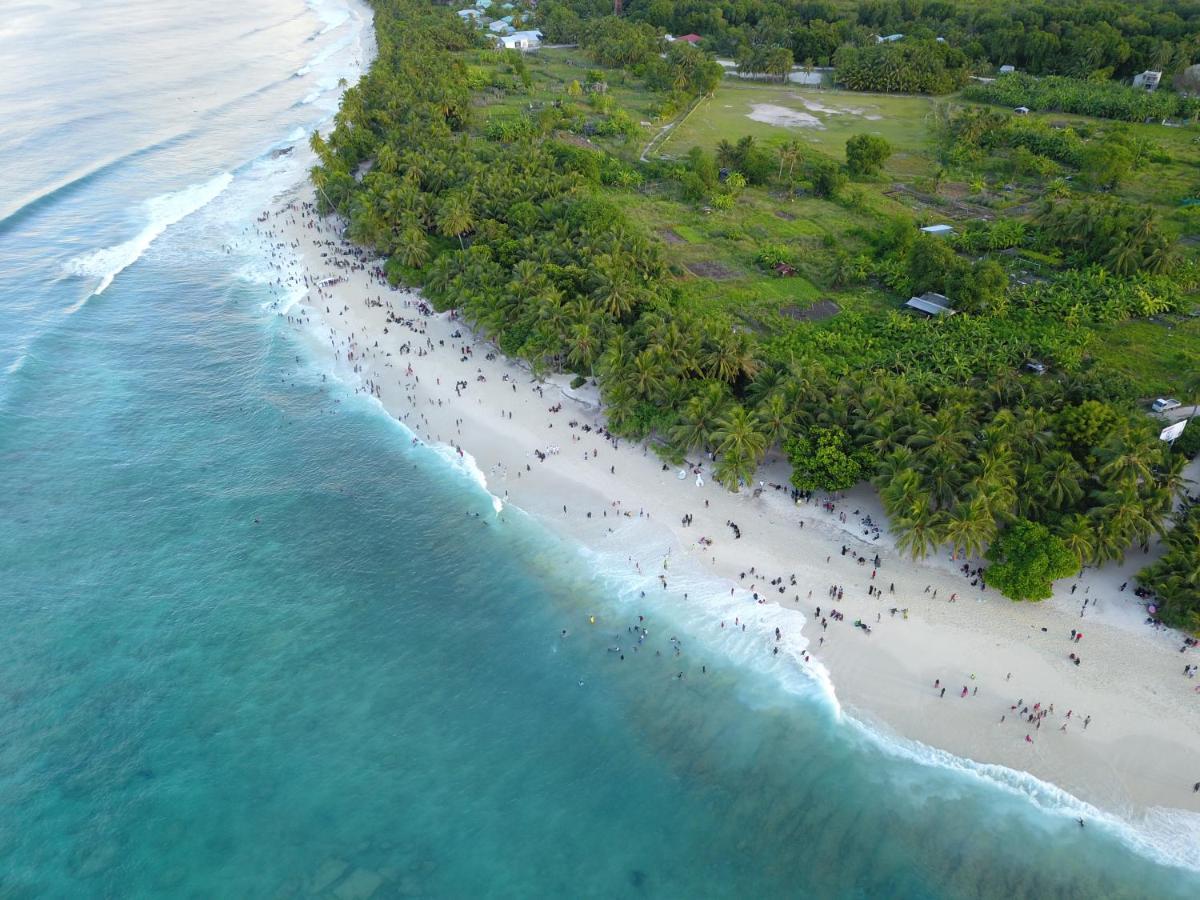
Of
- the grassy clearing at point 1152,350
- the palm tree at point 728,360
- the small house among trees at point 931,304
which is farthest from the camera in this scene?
the small house among trees at point 931,304

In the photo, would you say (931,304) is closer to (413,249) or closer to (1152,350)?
(1152,350)

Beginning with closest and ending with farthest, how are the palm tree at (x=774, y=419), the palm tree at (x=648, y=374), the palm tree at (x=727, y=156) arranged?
the palm tree at (x=774, y=419) → the palm tree at (x=648, y=374) → the palm tree at (x=727, y=156)

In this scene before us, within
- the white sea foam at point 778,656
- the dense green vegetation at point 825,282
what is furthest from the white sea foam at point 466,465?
the dense green vegetation at point 825,282

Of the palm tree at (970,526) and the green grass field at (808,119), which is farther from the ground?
the green grass field at (808,119)

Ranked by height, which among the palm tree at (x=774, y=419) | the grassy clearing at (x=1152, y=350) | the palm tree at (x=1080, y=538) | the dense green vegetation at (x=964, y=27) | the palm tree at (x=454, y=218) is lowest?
the grassy clearing at (x=1152, y=350)

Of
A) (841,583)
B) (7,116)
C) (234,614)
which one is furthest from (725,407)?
(7,116)

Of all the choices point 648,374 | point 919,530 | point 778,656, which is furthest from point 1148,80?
point 778,656

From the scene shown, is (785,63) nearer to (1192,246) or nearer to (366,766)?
(1192,246)

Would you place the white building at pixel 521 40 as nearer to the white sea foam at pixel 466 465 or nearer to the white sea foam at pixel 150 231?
the white sea foam at pixel 150 231

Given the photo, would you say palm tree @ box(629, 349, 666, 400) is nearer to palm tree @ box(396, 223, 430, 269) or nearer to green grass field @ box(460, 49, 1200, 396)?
green grass field @ box(460, 49, 1200, 396)
